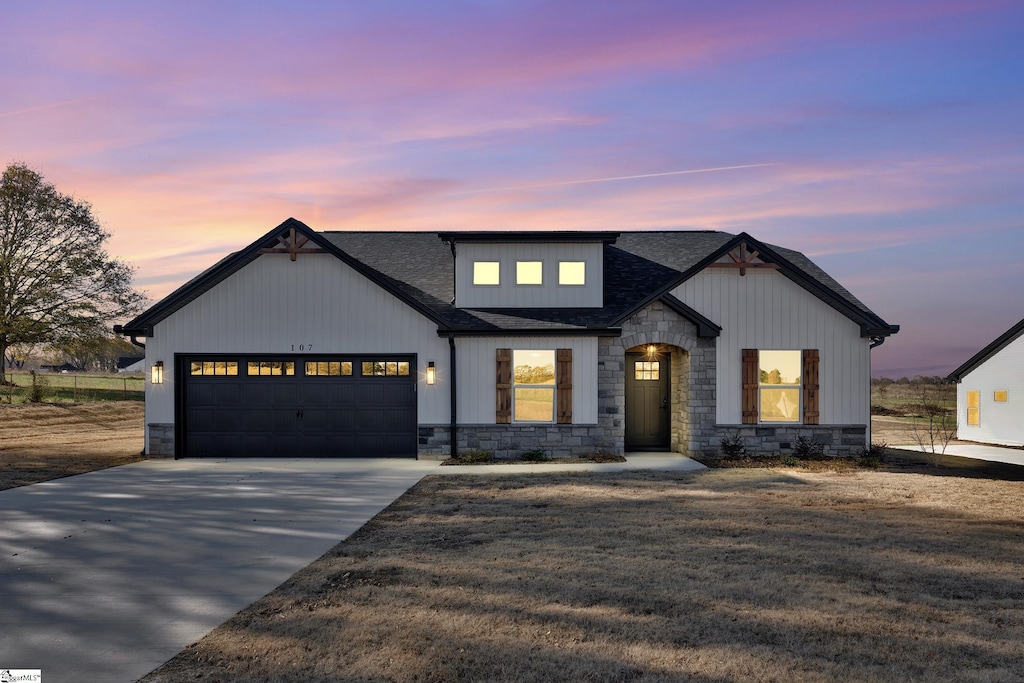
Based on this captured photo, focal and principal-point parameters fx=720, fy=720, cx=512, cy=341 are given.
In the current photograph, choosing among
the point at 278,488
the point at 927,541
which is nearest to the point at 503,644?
the point at 927,541

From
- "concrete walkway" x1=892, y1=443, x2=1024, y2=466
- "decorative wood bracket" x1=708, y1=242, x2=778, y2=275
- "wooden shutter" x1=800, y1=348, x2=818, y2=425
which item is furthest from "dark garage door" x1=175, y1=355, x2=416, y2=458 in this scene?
"concrete walkway" x1=892, y1=443, x2=1024, y2=466

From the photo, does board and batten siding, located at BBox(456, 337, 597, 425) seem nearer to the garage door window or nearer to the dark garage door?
the dark garage door

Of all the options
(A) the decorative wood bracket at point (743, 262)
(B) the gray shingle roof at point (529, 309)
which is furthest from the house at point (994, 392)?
(A) the decorative wood bracket at point (743, 262)

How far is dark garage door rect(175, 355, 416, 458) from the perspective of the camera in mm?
17656

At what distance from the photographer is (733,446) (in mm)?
17109

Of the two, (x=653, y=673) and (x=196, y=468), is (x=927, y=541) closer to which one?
(x=653, y=673)

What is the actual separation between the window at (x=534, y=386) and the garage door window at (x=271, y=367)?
18.2 ft

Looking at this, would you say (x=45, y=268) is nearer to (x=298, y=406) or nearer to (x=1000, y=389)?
(x=298, y=406)

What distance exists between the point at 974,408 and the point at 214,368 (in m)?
24.1

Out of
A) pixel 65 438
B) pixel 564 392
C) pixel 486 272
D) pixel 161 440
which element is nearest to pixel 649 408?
pixel 564 392

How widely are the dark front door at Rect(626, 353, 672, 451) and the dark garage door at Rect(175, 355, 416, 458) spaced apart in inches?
225

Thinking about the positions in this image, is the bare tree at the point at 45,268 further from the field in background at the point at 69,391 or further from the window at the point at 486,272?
the window at the point at 486,272

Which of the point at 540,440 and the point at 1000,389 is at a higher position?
the point at 1000,389

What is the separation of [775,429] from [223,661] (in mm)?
14867
